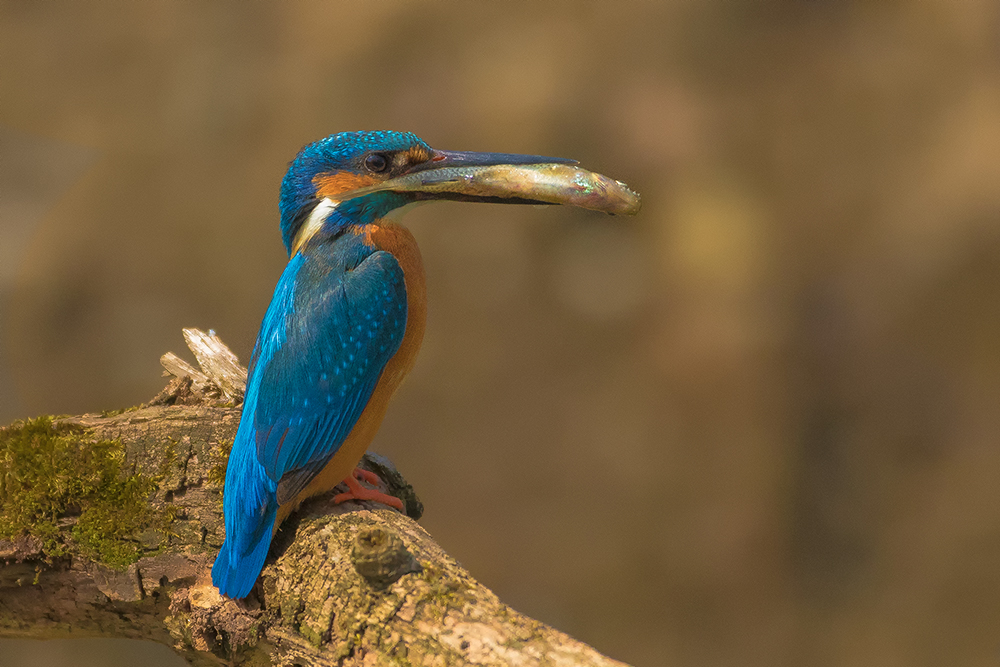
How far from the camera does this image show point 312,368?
182 cm

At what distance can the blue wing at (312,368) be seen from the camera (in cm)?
176

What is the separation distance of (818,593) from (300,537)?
413 centimetres

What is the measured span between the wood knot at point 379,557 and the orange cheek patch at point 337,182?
2.70 feet

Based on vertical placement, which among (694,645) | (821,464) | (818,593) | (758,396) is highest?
(758,396)

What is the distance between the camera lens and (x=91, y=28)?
16.8 feet

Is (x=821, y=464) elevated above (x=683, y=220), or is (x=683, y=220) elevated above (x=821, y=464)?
(x=683, y=220)

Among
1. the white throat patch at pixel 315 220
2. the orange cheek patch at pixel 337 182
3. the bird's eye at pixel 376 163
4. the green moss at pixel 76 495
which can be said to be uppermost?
the bird's eye at pixel 376 163

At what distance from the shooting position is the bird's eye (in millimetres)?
1924

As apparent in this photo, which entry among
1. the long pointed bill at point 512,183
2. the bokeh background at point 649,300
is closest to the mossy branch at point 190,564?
the long pointed bill at point 512,183

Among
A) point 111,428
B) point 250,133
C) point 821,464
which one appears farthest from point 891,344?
point 111,428

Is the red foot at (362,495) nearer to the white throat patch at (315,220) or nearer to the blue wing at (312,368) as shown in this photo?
the blue wing at (312,368)

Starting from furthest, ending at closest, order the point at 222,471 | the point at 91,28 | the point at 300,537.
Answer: the point at 91,28 → the point at 222,471 → the point at 300,537

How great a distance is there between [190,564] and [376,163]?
946 mm

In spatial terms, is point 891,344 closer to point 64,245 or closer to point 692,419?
point 692,419
